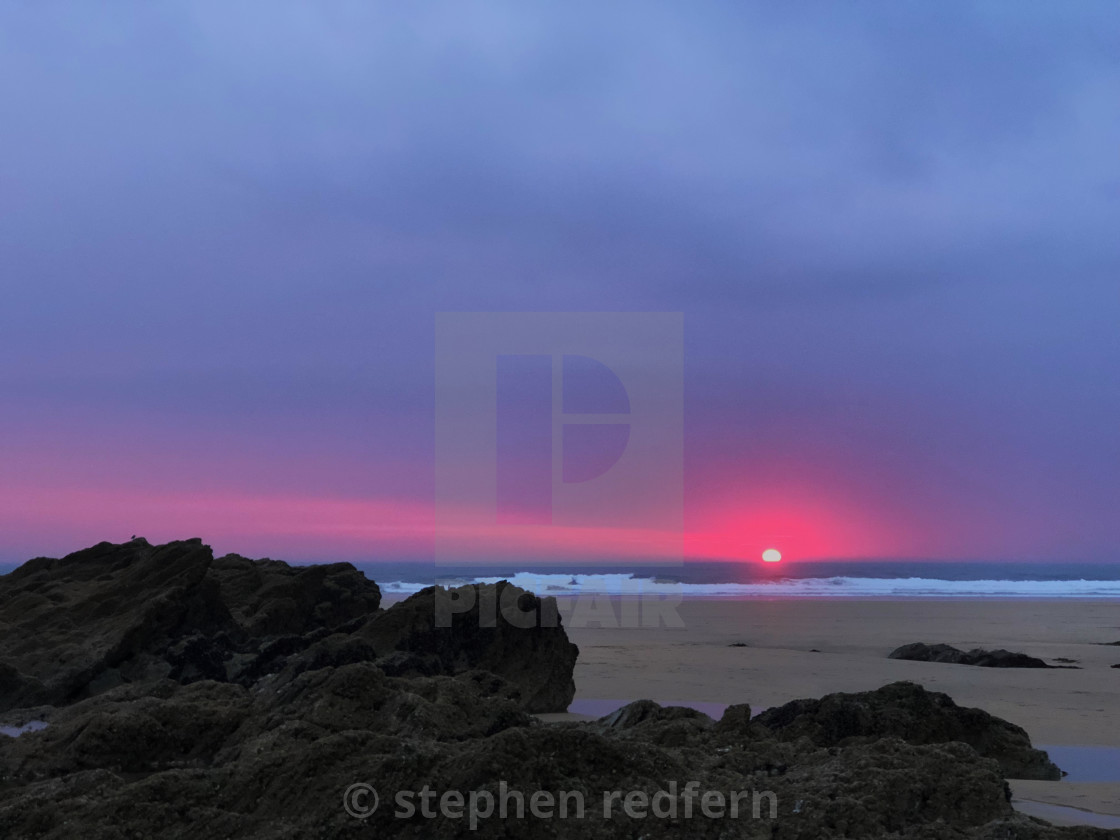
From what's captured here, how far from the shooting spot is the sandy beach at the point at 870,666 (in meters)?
10.3

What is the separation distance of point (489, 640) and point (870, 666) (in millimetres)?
7414

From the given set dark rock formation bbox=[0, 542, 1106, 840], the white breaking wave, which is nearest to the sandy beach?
dark rock formation bbox=[0, 542, 1106, 840]

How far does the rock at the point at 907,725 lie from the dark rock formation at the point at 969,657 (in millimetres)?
8536

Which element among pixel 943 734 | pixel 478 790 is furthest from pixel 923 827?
pixel 943 734

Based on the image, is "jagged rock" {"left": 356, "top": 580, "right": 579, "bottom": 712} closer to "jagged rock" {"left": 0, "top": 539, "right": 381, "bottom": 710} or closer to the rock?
"jagged rock" {"left": 0, "top": 539, "right": 381, "bottom": 710}

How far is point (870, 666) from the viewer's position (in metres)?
15.3

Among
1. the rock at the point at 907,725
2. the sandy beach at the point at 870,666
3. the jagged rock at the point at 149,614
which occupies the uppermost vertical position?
the jagged rock at the point at 149,614

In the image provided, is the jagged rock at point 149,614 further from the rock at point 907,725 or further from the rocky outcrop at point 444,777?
the rock at point 907,725

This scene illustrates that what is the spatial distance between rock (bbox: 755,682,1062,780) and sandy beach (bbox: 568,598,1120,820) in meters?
0.47

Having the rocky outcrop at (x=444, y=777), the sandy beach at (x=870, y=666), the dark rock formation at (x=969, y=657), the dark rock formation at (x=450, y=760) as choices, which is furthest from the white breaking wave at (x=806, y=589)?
the rocky outcrop at (x=444, y=777)

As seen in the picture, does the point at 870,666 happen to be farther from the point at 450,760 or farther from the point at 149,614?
the point at 450,760

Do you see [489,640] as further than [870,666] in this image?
No

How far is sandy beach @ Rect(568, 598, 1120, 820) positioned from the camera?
1030 cm

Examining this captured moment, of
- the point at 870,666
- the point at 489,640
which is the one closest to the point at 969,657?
the point at 870,666
